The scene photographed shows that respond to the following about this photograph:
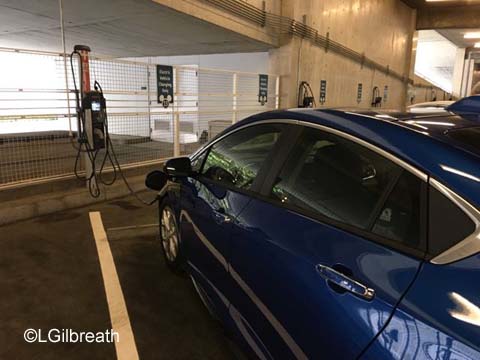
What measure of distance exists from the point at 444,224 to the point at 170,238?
2.15 meters

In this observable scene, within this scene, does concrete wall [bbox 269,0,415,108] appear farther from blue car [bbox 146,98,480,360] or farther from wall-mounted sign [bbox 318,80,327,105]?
blue car [bbox 146,98,480,360]

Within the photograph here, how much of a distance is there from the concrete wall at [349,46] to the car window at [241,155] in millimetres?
6594

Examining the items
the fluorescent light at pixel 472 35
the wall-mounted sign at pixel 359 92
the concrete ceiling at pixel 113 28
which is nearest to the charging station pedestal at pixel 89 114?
the concrete ceiling at pixel 113 28

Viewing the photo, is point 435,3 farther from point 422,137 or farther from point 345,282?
point 345,282

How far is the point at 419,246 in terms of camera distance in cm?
110

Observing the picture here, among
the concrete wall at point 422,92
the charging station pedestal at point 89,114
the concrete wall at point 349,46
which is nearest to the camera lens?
the charging station pedestal at point 89,114

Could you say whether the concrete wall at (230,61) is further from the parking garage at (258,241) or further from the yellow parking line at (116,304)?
the yellow parking line at (116,304)

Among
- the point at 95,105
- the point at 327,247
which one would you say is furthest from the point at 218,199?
the point at 95,105

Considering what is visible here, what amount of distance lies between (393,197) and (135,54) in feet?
42.9

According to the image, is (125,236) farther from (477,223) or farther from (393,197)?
(477,223)

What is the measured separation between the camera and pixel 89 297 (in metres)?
2.62

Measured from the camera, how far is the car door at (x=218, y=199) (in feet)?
6.22

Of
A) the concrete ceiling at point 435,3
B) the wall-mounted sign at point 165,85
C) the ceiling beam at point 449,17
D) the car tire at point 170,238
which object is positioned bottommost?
the car tire at point 170,238

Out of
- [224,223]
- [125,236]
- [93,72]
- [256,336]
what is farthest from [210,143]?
[93,72]
